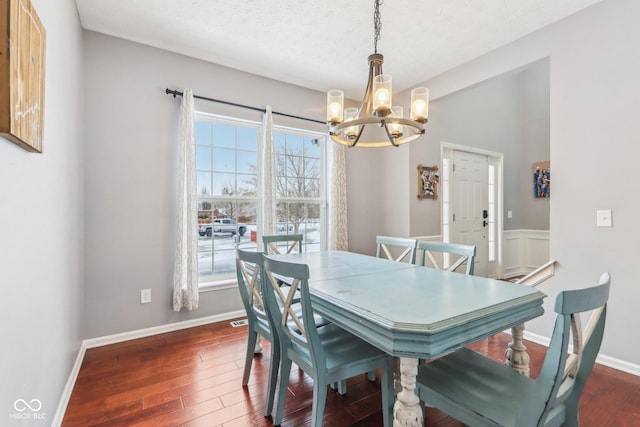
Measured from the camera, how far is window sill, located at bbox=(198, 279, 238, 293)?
10.3ft

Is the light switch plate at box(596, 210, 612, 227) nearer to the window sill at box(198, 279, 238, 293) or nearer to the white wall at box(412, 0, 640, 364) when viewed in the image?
the white wall at box(412, 0, 640, 364)

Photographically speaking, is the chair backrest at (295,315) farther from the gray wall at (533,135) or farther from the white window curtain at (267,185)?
the gray wall at (533,135)

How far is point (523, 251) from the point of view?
5273 millimetres

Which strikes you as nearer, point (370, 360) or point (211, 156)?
point (370, 360)

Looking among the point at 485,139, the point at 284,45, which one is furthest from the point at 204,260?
the point at 485,139

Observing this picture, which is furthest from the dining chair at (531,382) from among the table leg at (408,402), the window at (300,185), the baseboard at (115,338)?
the window at (300,185)

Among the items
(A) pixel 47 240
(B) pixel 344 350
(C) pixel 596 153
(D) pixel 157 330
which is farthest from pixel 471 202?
(A) pixel 47 240

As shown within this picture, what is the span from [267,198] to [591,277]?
2.94 m

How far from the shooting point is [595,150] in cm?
237

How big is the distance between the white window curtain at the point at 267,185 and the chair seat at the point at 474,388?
2337 millimetres

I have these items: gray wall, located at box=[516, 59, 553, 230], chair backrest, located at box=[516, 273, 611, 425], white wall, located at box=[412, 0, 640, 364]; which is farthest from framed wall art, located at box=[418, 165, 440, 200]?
chair backrest, located at box=[516, 273, 611, 425]

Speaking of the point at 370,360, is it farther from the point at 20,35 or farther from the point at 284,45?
the point at 284,45

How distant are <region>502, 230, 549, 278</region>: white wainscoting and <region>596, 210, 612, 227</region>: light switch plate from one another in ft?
9.34

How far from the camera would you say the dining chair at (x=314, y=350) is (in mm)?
1338
